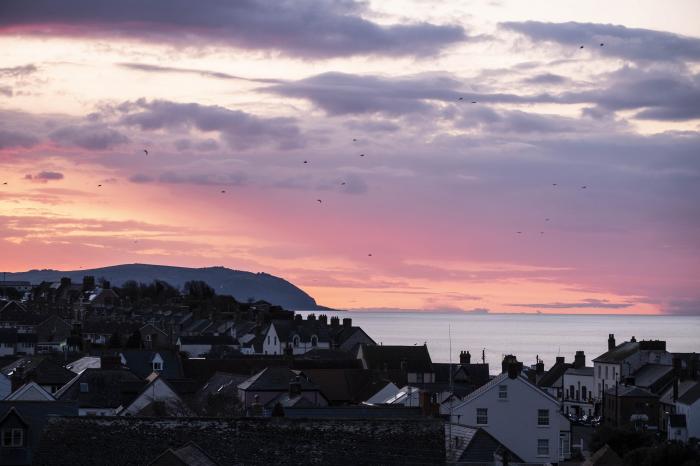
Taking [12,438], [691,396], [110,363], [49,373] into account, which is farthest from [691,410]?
[12,438]

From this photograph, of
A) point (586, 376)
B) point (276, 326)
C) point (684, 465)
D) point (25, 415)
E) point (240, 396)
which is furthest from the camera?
point (276, 326)

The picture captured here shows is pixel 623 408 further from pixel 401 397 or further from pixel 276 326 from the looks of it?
pixel 276 326

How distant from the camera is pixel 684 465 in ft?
190

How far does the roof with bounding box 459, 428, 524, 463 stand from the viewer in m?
44.8

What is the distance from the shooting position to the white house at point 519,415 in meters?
59.6

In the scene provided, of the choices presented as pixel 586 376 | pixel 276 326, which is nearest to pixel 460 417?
pixel 586 376

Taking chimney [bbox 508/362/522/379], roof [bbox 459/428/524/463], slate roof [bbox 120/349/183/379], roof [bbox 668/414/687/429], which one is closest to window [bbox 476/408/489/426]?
chimney [bbox 508/362/522/379]

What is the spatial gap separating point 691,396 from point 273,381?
2840 cm

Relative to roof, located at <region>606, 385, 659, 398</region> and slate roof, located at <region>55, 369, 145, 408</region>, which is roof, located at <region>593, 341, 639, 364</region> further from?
slate roof, located at <region>55, 369, 145, 408</region>

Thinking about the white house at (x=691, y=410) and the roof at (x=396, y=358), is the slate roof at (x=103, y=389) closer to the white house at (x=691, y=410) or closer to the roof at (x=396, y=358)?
the roof at (x=396, y=358)

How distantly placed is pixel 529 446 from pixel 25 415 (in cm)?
2584

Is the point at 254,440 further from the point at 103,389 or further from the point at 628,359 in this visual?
the point at 628,359

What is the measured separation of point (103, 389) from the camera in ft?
244

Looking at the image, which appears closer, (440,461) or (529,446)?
(440,461)
